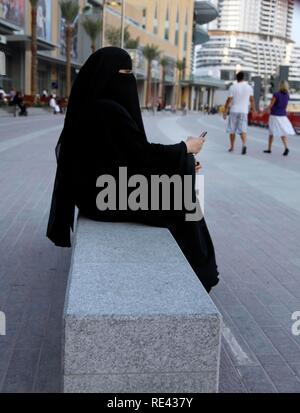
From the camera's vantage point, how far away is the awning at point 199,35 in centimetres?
12672

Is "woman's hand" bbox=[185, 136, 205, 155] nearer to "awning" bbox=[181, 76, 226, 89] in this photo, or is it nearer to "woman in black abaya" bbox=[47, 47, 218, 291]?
"woman in black abaya" bbox=[47, 47, 218, 291]

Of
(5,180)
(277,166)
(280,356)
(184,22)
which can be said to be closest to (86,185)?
(280,356)

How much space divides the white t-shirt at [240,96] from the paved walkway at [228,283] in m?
4.38

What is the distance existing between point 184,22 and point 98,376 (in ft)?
363

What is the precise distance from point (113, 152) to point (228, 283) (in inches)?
56.6

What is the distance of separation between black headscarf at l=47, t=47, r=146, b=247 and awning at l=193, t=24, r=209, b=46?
417 feet

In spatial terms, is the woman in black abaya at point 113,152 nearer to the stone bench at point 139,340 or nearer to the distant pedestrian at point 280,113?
the stone bench at point 139,340

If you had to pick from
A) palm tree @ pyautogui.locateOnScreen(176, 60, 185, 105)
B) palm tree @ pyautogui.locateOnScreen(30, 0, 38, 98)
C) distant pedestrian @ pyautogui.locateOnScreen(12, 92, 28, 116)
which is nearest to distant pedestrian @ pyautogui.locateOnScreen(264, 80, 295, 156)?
distant pedestrian @ pyautogui.locateOnScreen(12, 92, 28, 116)

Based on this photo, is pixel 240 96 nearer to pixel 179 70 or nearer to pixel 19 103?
pixel 19 103

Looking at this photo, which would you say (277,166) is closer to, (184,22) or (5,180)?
(5,180)

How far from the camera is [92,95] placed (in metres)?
3.43

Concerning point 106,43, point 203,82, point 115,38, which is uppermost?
point 115,38

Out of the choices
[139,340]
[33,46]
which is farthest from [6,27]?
[139,340]

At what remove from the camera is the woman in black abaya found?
3.32 meters
